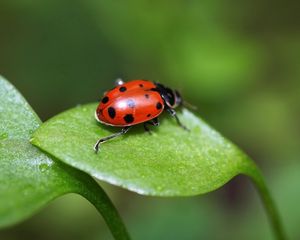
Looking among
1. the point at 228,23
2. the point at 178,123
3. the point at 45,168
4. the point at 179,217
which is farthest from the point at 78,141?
the point at 228,23

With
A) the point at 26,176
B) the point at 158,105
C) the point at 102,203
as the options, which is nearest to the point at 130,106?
the point at 158,105

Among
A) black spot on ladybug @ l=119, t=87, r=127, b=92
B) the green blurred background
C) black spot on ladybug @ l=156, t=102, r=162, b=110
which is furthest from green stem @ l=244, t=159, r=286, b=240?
the green blurred background

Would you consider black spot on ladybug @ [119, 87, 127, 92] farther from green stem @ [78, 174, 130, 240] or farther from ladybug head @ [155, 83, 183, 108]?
green stem @ [78, 174, 130, 240]

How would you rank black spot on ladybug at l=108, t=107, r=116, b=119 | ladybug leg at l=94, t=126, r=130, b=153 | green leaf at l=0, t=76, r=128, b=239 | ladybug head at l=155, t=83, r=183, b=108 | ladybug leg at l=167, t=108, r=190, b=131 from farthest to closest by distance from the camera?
ladybug head at l=155, t=83, r=183, b=108, ladybug leg at l=167, t=108, r=190, b=131, black spot on ladybug at l=108, t=107, r=116, b=119, ladybug leg at l=94, t=126, r=130, b=153, green leaf at l=0, t=76, r=128, b=239

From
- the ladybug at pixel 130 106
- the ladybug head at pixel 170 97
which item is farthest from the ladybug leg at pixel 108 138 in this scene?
the ladybug head at pixel 170 97

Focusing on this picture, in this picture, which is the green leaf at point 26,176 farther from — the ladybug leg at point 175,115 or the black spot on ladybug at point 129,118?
the ladybug leg at point 175,115

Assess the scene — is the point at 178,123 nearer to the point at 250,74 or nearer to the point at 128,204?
the point at 128,204

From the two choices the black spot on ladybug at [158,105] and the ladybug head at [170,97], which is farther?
the ladybug head at [170,97]
